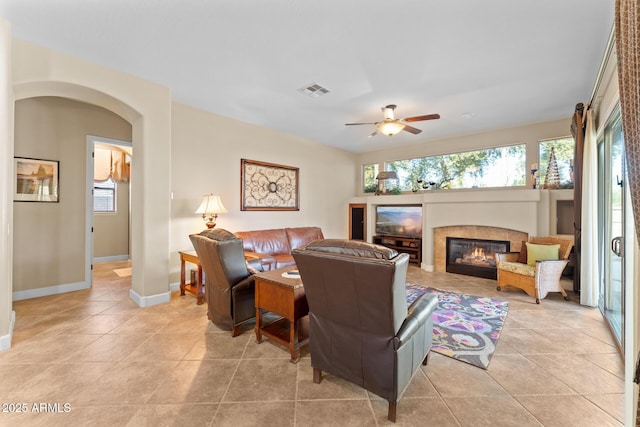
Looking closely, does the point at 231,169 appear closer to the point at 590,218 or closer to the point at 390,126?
the point at 390,126

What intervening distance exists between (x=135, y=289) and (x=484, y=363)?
405cm

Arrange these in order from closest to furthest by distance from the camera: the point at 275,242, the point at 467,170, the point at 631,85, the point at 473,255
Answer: the point at 631,85 → the point at 275,242 → the point at 473,255 → the point at 467,170

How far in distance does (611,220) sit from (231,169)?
17.4 feet

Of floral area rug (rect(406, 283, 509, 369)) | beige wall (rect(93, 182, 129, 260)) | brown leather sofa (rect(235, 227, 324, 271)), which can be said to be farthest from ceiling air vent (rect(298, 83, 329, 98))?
beige wall (rect(93, 182, 129, 260))

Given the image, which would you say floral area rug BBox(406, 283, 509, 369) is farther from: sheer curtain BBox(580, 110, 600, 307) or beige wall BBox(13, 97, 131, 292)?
beige wall BBox(13, 97, 131, 292)

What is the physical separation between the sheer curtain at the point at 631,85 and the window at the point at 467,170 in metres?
4.37

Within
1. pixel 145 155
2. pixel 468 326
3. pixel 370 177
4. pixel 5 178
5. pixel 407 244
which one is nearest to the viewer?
pixel 5 178

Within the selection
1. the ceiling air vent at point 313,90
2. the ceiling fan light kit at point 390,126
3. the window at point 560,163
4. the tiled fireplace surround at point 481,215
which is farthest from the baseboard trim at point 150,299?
the window at point 560,163

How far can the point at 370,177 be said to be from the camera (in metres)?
7.27

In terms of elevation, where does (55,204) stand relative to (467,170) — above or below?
below

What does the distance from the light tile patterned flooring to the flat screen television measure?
129 inches

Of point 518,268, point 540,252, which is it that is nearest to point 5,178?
point 518,268

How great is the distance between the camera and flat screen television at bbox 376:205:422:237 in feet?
19.9

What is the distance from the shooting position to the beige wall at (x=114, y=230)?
20.5 ft
